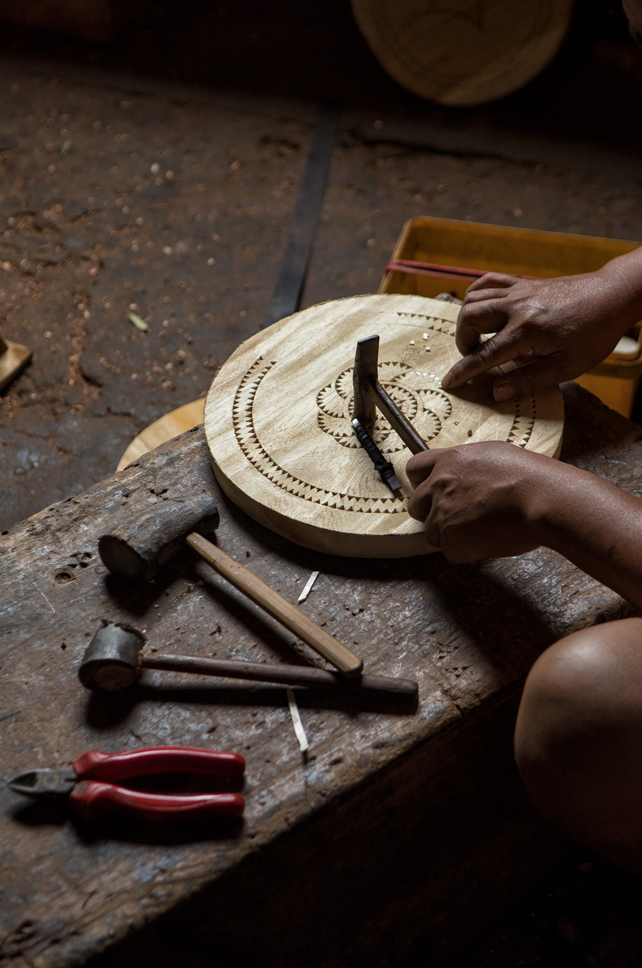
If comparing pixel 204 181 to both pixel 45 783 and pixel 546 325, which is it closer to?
pixel 546 325

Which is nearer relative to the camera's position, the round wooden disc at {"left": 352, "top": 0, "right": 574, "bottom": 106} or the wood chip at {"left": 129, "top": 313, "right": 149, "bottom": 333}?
the wood chip at {"left": 129, "top": 313, "right": 149, "bottom": 333}

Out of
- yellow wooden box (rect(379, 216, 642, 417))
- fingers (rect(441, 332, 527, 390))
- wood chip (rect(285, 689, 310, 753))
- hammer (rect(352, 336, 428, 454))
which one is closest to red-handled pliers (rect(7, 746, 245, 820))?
wood chip (rect(285, 689, 310, 753))

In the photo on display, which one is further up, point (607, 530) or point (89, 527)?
point (607, 530)

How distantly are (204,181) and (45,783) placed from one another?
3.97 m

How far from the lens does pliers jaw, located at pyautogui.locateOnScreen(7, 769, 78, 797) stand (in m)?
1.26

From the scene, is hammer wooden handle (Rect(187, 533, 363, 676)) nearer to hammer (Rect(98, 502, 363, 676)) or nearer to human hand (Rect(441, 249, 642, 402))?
hammer (Rect(98, 502, 363, 676))

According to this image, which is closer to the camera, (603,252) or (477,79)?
(603,252)

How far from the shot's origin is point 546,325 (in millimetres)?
1766

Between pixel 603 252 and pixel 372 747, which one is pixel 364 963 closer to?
pixel 372 747

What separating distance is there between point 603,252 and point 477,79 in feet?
8.14

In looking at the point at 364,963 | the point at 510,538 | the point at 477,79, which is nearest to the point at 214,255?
the point at 477,79

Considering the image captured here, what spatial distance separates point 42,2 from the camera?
5223 millimetres

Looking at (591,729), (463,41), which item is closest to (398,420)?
(591,729)

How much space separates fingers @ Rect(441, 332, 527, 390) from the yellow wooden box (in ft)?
2.77
